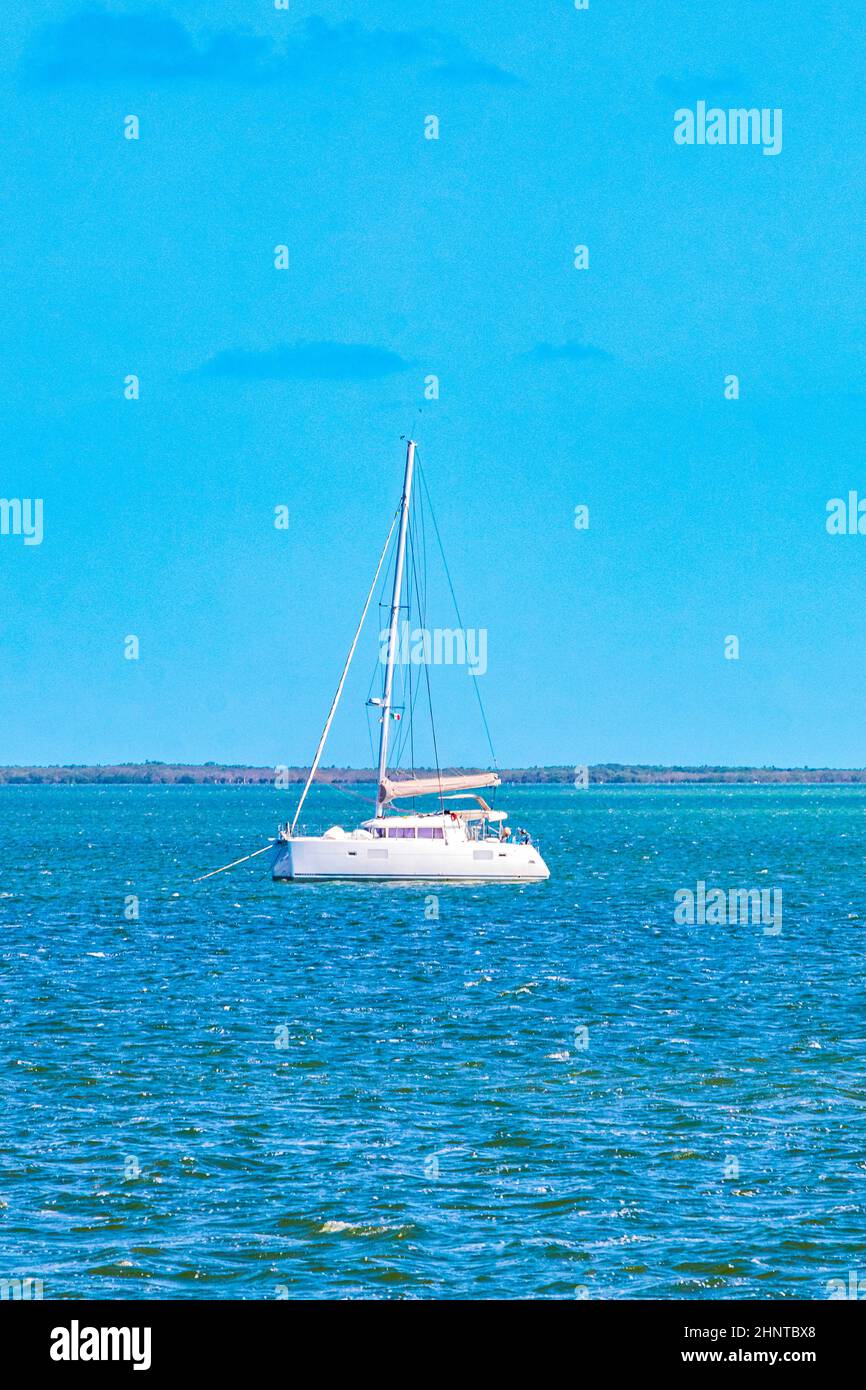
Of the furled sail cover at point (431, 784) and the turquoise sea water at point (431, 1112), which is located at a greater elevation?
the furled sail cover at point (431, 784)

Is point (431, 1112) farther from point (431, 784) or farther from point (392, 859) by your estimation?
point (431, 784)

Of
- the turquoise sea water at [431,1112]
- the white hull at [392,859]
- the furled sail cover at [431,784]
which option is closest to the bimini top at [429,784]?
the furled sail cover at [431,784]

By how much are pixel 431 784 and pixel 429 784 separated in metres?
0.16

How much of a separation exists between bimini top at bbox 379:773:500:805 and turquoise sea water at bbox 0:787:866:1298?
1585 centimetres

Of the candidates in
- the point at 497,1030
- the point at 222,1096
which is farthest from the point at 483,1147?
the point at 497,1030

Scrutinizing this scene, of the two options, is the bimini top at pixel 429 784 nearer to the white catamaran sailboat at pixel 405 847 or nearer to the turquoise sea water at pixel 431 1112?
the white catamaran sailboat at pixel 405 847

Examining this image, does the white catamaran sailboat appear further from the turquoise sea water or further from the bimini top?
the turquoise sea water

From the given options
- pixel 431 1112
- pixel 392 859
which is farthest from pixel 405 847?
pixel 431 1112

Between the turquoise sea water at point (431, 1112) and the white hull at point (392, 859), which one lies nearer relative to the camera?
the turquoise sea water at point (431, 1112)

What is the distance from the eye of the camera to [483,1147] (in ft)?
78.0

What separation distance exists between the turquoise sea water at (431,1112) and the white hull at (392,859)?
42.7ft

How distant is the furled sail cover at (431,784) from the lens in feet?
240

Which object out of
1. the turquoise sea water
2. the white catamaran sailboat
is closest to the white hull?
the white catamaran sailboat
